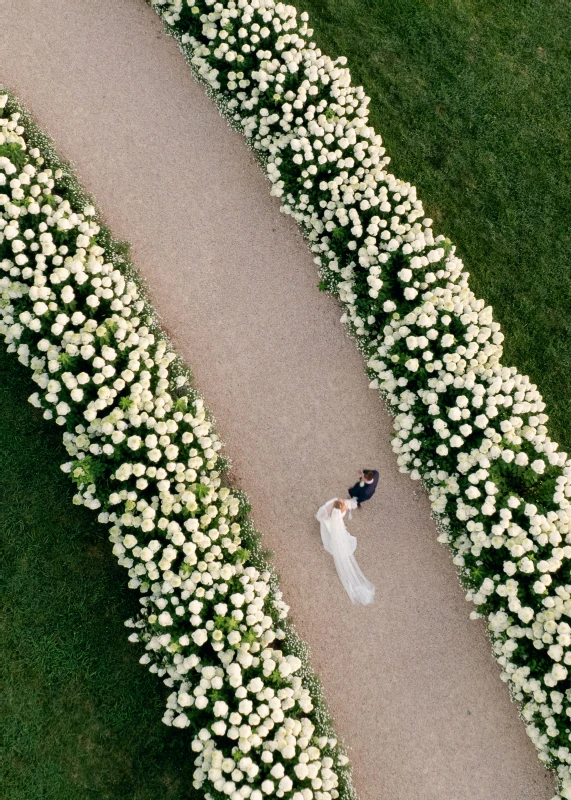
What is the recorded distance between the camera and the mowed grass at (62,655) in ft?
24.4

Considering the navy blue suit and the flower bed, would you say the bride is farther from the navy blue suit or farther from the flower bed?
the flower bed

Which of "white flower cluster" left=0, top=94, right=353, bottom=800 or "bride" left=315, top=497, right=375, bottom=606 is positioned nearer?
"white flower cluster" left=0, top=94, right=353, bottom=800

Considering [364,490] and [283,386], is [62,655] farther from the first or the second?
[283,386]

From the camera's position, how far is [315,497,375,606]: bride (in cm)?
795

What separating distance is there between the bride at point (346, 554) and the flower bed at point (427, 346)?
1230 mm

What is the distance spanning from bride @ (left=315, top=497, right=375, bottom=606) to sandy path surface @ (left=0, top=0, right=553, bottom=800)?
0.16 meters

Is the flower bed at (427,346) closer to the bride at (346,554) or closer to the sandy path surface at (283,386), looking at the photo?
the sandy path surface at (283,386)

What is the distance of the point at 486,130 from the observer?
9.15 meters

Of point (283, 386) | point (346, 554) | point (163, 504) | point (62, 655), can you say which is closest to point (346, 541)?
point (346, 554)

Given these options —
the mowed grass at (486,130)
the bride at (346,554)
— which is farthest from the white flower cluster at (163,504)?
the mowed grass at (486,130)

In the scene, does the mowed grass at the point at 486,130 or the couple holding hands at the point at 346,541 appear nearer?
the couple holding hands at the point at 346,541

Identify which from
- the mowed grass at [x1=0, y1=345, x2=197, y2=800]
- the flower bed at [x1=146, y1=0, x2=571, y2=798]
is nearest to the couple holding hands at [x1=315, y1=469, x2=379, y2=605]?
the flower bed at [x1=146, y1=0, x2=571, y2=798]

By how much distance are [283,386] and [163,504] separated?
2713 millimetres

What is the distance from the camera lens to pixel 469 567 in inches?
280
